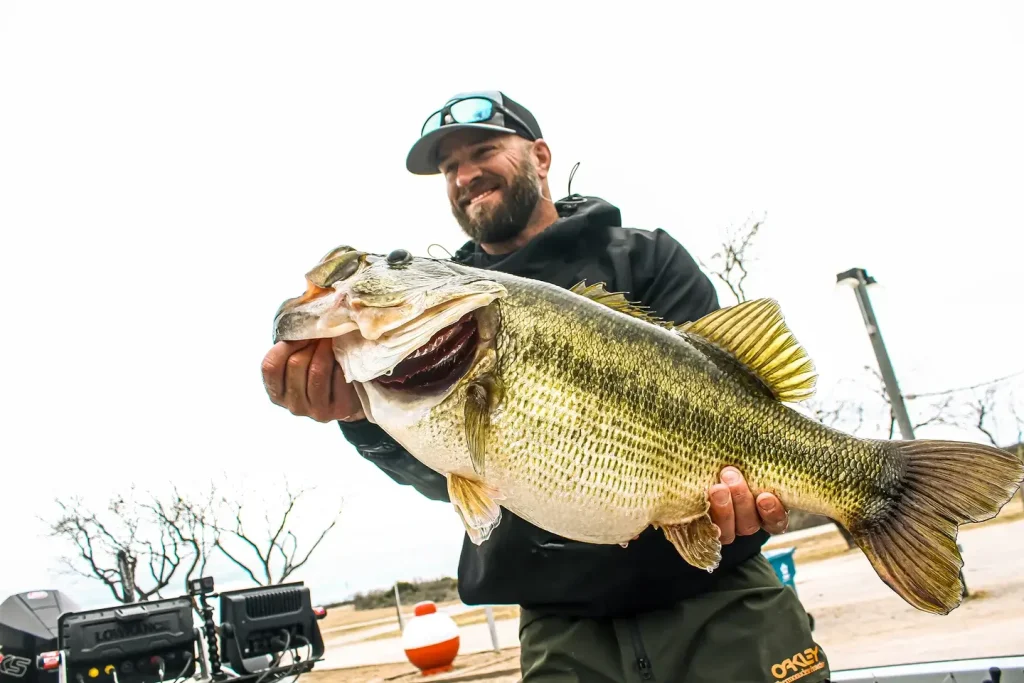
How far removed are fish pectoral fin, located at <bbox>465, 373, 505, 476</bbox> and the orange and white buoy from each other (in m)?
10.1

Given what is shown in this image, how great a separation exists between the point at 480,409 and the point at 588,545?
91 cm

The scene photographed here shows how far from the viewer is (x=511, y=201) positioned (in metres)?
3.54

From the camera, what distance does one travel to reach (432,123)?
12.0 ft

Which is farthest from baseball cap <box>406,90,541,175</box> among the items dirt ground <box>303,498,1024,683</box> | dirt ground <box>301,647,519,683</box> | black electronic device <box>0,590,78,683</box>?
dirt ground <box>301,647,519,683</box>

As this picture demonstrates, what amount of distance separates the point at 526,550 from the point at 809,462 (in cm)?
110

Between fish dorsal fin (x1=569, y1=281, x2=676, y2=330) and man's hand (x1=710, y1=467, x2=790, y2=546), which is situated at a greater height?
fish dorsal fin (x1=569, y1=281, x2=676, y2=330)

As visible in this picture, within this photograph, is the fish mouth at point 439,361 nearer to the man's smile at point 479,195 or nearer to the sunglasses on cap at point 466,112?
the man's smile at point 479,195

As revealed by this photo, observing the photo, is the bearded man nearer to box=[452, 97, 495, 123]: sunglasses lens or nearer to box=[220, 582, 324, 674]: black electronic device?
box=[452, 97, 495, 123]: sunglasses lens

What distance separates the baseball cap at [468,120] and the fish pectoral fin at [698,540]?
7.12 feet

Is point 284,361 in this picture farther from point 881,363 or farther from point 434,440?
point 881,363

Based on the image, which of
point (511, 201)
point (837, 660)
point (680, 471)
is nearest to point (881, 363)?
point (837, 660)

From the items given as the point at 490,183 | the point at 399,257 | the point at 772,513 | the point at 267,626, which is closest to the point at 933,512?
the point at 772,513

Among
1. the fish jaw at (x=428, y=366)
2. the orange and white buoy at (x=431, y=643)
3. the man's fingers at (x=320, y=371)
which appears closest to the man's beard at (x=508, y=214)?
the fish jaw at (x=428, y=366)

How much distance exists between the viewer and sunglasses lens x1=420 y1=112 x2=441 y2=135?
11.9 feet
